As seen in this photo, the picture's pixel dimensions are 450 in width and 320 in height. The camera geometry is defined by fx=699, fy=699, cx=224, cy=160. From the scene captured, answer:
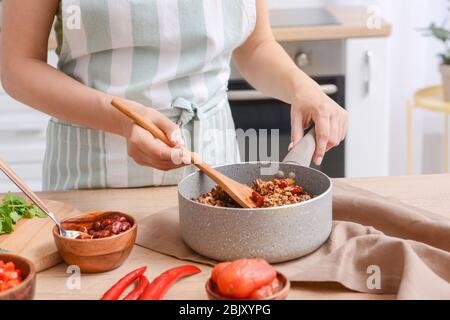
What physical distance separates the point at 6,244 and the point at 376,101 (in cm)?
149

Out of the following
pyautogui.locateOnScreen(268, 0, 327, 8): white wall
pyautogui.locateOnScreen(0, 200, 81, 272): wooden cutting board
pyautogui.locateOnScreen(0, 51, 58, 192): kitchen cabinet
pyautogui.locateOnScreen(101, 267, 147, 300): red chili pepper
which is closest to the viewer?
pyautogui.locateOnScreen(101, 267, 147, 300): red chili pepper

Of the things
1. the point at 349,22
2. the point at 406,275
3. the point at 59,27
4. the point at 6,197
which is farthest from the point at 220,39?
the point at 349,22

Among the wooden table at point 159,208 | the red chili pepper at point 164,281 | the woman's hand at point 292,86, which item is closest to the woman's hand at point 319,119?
the woman's hand at point 292,86

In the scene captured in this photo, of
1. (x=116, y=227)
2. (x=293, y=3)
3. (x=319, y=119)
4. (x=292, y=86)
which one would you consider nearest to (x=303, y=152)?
(x=319, y=119)

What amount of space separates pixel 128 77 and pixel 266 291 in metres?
0.63

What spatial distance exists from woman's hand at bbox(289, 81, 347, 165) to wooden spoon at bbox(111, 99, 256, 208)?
21cm

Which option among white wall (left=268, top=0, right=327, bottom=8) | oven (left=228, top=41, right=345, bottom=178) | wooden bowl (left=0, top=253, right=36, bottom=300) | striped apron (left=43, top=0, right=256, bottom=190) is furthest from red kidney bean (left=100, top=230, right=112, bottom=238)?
white wall (left=268, top=0, right=327, bottom=8)

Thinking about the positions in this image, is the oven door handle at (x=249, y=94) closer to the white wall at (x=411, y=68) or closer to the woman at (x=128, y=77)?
the white wall at (x=411, y=68)

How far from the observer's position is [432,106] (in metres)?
A: 2.41

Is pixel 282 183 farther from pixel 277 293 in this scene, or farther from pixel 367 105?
pixel 367 105

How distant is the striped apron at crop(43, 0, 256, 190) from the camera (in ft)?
4.12

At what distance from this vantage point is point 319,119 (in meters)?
1.18

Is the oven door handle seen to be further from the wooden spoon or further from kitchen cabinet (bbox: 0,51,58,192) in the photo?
the wooden spoon

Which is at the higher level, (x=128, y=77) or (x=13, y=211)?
(x=128, y=77)
